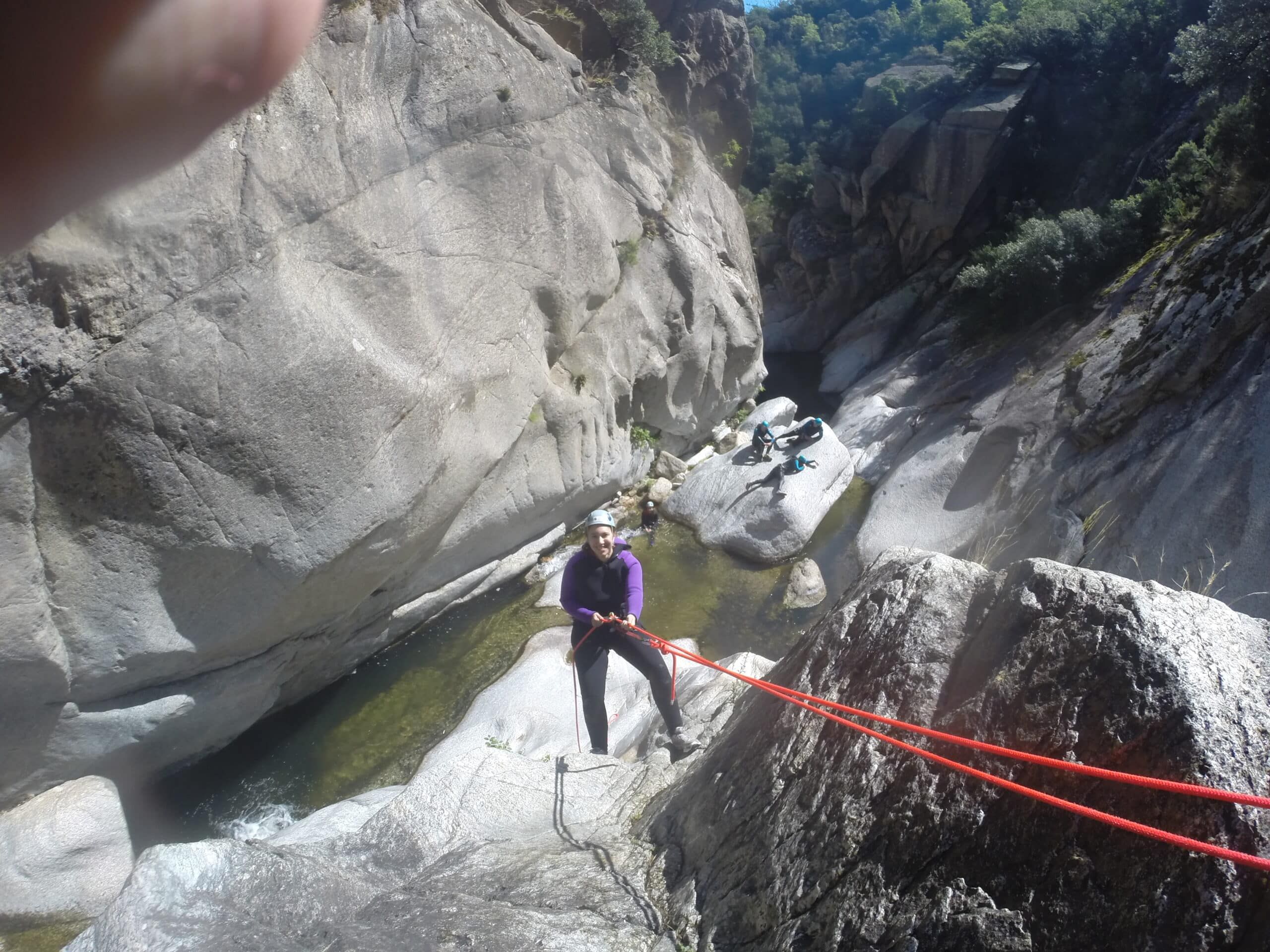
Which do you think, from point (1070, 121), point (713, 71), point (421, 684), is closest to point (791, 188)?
point (1070, 121)

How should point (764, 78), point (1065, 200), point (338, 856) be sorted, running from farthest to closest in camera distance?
point (764, 78) → point (1065, 200) → point (338, 856)

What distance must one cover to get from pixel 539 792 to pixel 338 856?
136 cm

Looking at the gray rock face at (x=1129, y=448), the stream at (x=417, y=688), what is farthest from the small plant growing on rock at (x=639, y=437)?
the gray rock face at (x=1129, y=448)

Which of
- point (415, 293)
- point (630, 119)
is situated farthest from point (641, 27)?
point (415, 293)

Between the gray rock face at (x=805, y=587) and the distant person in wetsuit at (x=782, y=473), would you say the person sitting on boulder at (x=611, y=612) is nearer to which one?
the gray rock face at (x=805, y=587)

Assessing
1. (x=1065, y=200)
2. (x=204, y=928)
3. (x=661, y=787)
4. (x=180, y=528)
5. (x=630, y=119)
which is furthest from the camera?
(x=1065, y=200)

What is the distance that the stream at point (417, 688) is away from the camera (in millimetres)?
7512

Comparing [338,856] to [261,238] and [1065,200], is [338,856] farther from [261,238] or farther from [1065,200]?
[1065,200]

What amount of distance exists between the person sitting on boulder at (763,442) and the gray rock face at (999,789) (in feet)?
33.0

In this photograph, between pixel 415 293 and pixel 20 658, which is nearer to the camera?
pixel 20 658

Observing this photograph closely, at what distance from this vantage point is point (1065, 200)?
73.9 feet

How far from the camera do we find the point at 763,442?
1394 centimetres

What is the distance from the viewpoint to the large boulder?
12.3m

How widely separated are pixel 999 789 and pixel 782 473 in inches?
425
